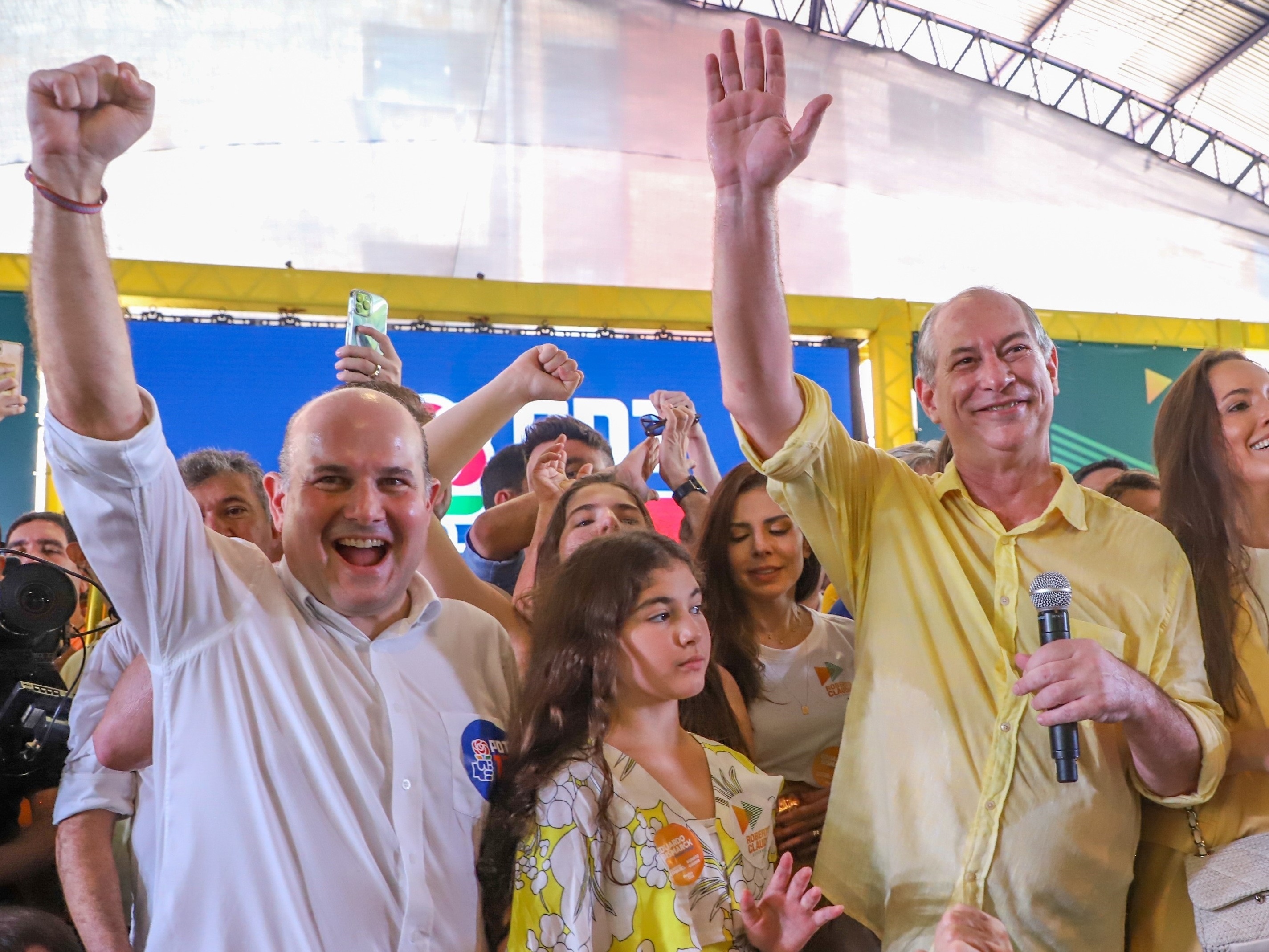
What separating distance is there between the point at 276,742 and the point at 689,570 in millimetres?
807

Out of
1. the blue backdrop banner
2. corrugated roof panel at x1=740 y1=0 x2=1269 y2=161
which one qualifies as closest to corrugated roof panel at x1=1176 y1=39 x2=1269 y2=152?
corrugated roof panel at x1=740 y1=0 x2=1269 y2=161

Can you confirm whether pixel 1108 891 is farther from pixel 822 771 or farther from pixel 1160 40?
pixel 1160 40

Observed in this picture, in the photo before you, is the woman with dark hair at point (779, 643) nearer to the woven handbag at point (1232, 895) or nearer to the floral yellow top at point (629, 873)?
the floral yellow top at point (629, 873)

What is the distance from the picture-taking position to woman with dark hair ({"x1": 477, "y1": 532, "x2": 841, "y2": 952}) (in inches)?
63.4

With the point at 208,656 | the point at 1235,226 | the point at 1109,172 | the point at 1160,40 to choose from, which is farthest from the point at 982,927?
the point at 1160,40

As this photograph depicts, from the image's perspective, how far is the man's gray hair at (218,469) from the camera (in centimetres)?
257

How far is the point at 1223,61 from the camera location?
12742 millimetres

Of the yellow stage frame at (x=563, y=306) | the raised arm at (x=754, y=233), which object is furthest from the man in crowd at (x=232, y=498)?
the yellow stage frame at (x=563, y=306)

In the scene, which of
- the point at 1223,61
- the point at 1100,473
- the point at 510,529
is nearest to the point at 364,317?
the point at 510,529

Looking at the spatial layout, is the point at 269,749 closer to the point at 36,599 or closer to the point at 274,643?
the point at 274,643

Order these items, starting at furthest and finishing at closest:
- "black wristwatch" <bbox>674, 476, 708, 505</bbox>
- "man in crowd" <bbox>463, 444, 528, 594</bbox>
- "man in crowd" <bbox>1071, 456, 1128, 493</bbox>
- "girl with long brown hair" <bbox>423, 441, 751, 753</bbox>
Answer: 1. "man in crowd" <bbox>463, 444, 528, 594</bbox>
2. "man in crowd" <bbox>1071, 456, 1128, 493</bbox>
3. "black wristwatch" <bbox>674, 476, 708, 505</bbox>
4. "girl with long brown hair" <bbox>423, 441, 751, 753</bbox>

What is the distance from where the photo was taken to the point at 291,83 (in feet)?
25.9

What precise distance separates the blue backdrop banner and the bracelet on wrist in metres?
4.26

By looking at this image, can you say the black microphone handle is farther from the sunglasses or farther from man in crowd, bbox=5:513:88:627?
man in crowd, bbox=5:513:88:627
